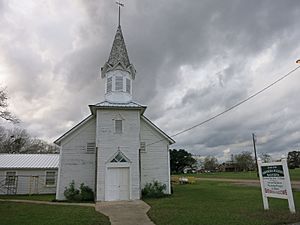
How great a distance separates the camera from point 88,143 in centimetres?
2169

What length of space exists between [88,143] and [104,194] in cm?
483

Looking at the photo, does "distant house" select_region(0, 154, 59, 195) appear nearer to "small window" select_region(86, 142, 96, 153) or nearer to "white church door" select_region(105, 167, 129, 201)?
"small window" select_region(86, 142, 96, 153)

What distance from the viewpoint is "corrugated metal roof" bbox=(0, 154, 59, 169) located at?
1059 inches

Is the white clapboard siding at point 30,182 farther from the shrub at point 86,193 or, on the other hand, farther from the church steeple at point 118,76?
the church steeple at point 118,76

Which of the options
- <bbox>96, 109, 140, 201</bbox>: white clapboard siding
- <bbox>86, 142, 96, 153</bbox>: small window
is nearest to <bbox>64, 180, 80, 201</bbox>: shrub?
<bbox>96, 109, 140, 201</bbox>: white clapboard siding

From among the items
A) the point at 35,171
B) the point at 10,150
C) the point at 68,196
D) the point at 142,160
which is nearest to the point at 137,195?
the point at 142,160

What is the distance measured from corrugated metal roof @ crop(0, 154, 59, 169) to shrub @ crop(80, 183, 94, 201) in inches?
346

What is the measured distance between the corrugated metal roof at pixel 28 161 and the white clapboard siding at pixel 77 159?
7.34 metres

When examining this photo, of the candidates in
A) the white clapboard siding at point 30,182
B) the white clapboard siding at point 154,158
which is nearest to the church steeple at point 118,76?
the white clapboard siding at point 154,158

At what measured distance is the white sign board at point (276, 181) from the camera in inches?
459

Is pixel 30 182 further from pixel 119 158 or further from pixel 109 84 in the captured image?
pixel 109 84

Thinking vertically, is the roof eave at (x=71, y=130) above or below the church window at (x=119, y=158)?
above

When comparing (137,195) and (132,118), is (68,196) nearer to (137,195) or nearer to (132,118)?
(137,195)

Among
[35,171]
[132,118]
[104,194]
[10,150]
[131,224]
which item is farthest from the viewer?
[10,150]
